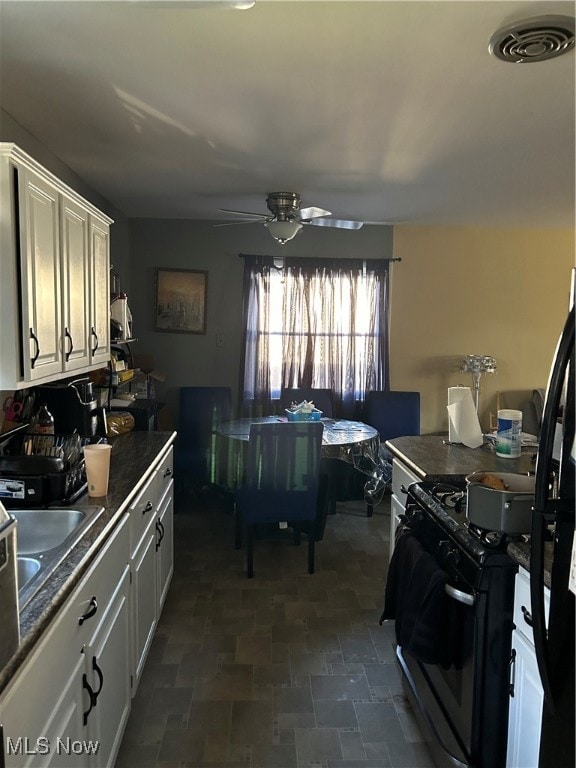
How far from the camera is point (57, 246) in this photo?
2.03 m

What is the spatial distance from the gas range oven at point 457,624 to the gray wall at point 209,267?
3.17 m

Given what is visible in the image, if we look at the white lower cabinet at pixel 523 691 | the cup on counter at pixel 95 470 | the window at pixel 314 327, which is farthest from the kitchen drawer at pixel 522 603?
the window at pixel 314 327

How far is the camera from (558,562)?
3.78ft

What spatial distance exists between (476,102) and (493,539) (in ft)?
5.34

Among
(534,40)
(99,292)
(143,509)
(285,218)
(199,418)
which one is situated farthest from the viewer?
(199,418)

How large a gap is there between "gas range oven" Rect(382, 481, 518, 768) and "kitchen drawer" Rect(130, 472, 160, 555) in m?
1.01

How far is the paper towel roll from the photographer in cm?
258

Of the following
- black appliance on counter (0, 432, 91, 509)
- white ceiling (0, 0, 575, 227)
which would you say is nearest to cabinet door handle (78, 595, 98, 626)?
black appliance on counter (0, 432, 91, 509)

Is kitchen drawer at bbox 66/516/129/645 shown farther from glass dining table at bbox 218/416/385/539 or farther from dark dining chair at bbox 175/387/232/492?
dark dining chair at bbox 175/387/232/492

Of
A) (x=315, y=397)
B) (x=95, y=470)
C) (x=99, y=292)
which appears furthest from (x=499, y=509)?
(x=315, y=397)

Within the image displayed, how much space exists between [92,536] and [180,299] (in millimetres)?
3444

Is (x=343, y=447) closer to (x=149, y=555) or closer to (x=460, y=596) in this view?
(x=149, y=555)

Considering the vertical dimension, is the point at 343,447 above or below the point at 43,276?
below

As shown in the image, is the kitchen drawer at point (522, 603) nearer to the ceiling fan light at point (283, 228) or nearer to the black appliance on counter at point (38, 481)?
the black appliance on counter at point (38, 481)
